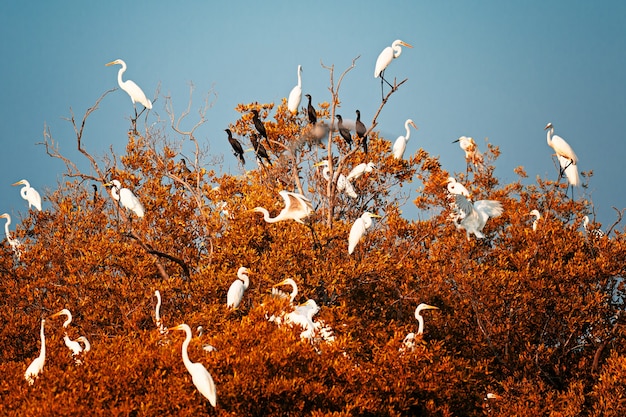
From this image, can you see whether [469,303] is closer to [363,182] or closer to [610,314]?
[610,314]

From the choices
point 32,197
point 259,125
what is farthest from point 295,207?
point 32,197

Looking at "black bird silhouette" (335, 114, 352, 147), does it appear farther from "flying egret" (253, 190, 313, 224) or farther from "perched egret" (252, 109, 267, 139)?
"flying egret" (253, 190, 313, 224)

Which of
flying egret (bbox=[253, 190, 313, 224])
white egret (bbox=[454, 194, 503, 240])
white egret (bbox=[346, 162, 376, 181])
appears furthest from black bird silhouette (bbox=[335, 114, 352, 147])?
flying egret (bbox=[253, 190, 313, 224])

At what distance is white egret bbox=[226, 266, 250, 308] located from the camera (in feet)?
35.9

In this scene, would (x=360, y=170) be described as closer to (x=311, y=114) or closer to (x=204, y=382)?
(x=311, y=114)

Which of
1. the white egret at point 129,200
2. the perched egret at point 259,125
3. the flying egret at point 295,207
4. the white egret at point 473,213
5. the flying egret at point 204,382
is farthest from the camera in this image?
the perched egret at point 259,125

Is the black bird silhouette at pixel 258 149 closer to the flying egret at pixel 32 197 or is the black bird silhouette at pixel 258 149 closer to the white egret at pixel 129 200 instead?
the white egret at pixel 129 200

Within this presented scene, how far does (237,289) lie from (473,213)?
16.3ft

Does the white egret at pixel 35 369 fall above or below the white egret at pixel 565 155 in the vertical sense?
below

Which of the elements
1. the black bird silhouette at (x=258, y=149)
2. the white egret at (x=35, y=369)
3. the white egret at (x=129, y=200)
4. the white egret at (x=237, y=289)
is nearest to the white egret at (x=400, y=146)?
the black bird silhouette at (x=258, y=149)

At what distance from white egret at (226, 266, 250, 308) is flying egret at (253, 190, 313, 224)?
49.2 inches

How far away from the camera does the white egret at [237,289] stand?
10945mm

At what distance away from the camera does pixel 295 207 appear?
1187 cm

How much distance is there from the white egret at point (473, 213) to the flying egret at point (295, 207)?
3.03 m
